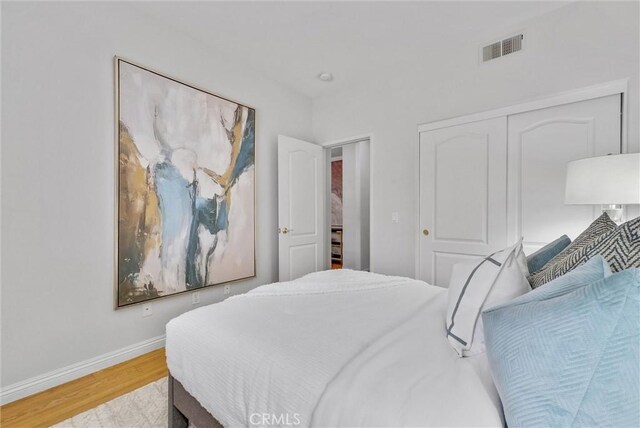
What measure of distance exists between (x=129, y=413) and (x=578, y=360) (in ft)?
6.72

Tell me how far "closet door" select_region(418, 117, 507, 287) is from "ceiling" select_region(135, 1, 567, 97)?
2.68 feet

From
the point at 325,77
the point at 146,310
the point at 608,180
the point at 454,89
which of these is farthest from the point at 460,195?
the point at 146,310

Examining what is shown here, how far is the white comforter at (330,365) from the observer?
2.48ft

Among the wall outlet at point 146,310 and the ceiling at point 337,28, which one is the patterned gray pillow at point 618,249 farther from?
the wall outlet at point 146,310

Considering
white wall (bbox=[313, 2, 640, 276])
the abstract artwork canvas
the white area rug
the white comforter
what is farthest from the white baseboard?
white wall (bbox=[313, 2, 640, 276])

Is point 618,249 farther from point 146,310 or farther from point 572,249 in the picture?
point 146,310

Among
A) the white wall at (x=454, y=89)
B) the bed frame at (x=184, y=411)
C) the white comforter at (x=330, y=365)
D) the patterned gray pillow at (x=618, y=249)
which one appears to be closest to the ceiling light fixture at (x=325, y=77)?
the white wall at (x=454, y=89)

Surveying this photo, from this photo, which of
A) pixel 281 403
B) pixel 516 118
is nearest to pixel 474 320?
pixel 281 403

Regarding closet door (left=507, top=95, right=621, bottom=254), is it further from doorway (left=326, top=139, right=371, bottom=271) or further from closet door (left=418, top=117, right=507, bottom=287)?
doorway (left=326, top=139, right=371, bottom=271)

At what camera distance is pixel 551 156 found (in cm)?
233

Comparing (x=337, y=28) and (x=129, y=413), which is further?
(x=337, y=28)

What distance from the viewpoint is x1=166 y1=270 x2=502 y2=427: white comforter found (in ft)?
2.48

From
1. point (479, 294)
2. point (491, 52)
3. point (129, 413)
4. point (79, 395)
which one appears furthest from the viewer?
point (491, 52)

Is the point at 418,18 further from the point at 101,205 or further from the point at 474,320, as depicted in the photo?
the point at 101,205
